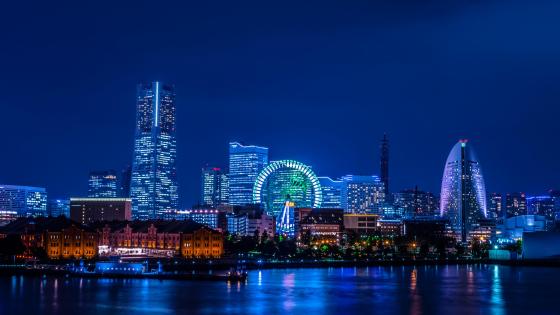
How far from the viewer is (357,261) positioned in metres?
109

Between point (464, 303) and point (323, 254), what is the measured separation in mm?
68544

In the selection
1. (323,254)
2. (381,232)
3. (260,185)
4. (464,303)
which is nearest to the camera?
(464,303)

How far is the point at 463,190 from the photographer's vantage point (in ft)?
582

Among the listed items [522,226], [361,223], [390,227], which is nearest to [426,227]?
[390,227]

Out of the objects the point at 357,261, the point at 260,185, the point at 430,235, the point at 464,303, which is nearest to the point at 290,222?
the point at 260,185

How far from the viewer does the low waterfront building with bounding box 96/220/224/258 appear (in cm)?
9861

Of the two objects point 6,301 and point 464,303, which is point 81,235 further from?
point 464,303

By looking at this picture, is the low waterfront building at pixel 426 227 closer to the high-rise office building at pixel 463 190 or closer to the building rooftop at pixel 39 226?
the high-rise office building at pixel 463 190

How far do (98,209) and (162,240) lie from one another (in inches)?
2650

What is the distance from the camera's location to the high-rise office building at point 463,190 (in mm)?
175500

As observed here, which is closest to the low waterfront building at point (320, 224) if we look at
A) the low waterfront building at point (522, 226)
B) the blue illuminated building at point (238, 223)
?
the blue illuminated building at point (238, 223)

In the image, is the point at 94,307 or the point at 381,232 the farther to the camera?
the point at 381,232

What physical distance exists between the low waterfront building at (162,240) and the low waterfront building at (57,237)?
5178 millimetres

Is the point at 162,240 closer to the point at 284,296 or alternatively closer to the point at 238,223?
the point at 284,296
